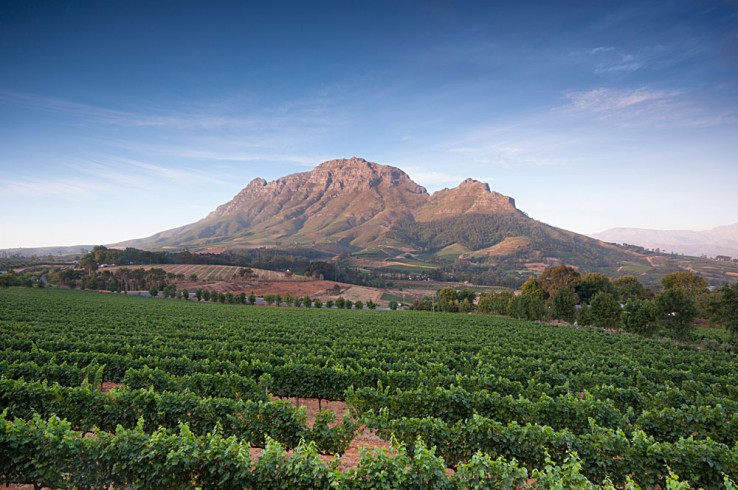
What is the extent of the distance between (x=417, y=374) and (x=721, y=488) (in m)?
12.0

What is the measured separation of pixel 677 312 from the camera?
4491 cm

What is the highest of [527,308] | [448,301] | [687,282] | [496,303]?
[687,282]

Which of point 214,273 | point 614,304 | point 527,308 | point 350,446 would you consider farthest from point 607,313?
point 214,273

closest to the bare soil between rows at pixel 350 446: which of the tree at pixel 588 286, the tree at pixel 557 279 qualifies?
the tree at pixel 557 279

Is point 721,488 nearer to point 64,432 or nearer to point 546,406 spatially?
point 546,406

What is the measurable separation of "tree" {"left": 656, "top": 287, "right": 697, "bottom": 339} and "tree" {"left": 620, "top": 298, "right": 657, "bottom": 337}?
141cm

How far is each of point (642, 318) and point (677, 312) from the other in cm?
448

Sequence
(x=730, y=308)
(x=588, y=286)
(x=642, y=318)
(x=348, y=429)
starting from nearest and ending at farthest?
(x=348, y=429), (x=730, y=308), (x=642, y=318), (x=588, y=286)

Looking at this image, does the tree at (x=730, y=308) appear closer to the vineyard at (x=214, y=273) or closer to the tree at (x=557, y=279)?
the tree at (x=557, y=279)

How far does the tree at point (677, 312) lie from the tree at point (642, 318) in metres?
1.41

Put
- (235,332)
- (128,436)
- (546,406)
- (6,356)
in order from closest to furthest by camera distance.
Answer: (128,436)
(546,406)
(6,356)
(235,332)

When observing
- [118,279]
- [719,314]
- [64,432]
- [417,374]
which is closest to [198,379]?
[64,432]

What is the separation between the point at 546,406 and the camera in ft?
44.2

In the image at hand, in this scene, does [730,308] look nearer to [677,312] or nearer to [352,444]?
[677,312]
